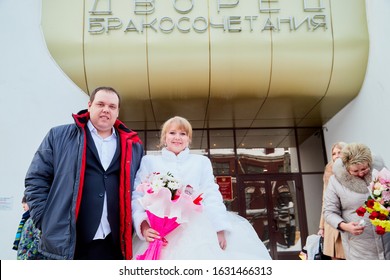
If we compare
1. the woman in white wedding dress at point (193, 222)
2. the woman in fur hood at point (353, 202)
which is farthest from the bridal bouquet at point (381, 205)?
the woman in white wedding dress at point (193, 222)

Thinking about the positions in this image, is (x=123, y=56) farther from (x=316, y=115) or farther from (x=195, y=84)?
(x=316, y=115)

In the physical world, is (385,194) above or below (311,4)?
below

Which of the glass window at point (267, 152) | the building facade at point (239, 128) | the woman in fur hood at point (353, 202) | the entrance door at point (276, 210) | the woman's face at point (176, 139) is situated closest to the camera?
the woman's face at point (176, 139)

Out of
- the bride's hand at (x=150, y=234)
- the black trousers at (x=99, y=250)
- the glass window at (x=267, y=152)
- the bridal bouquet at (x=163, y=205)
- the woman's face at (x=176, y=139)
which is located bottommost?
the black trousers at (x=99, y=250)

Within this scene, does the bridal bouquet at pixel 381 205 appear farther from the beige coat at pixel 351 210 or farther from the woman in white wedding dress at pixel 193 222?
the woman in white wedding dress at pixel 193 222

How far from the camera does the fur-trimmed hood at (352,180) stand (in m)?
2.78

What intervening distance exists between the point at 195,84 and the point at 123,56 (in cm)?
145

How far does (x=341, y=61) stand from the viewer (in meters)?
6.00

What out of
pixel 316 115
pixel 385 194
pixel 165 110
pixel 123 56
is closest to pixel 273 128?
pixel 316 115

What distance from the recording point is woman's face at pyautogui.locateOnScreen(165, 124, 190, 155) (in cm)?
247

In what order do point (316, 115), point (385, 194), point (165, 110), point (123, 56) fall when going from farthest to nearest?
point (316, 115) → point (165, 110) → point (123, 56) → point (385, 194)

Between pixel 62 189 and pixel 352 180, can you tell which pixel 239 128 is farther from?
pixel 62 189

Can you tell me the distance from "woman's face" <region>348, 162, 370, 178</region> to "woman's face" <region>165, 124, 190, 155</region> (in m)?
1.52

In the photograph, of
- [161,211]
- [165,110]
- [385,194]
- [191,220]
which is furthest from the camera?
[165,110]
